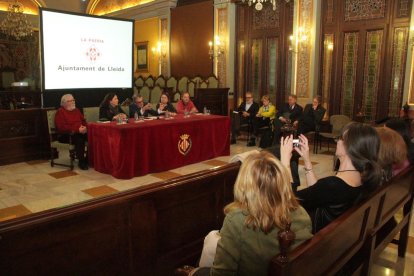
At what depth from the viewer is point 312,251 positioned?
1.23m

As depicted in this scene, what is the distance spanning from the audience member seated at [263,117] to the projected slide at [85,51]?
369 centimetres

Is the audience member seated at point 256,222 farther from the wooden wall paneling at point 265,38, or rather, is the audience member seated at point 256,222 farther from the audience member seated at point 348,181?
the wooden wall paneling at point 265,38

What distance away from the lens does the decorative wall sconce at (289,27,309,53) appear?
7566 millimetres

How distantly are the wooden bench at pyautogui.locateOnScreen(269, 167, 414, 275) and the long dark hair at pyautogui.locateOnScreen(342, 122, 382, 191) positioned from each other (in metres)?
0.07

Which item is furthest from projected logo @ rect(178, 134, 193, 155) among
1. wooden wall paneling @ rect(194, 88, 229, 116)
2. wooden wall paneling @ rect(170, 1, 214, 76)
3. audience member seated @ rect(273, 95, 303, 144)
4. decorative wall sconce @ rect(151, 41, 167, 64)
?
decorative wall sconce @ rect(151, 41, 167, 64)

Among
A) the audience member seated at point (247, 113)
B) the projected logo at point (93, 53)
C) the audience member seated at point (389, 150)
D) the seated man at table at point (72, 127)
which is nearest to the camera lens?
the audience member seated at point (389, 150)

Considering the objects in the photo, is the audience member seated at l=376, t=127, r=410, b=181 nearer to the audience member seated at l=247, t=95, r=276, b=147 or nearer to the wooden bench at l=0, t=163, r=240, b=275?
the wooden bench at l=0, t=163, r=240, b=275

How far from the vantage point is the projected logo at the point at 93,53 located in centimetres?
795

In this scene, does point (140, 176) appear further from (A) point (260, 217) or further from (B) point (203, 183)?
(A) point (260, 217)

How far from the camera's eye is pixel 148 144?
16.2 ft

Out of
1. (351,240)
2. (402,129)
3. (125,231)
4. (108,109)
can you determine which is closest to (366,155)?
(351,240)

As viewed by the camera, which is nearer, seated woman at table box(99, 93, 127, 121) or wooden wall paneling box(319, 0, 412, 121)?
seated woman at table box(99, 93, 127, 121)

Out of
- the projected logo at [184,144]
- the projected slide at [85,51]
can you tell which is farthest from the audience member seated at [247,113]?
the projected slide at [85,51]

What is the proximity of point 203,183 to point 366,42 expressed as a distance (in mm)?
6256
